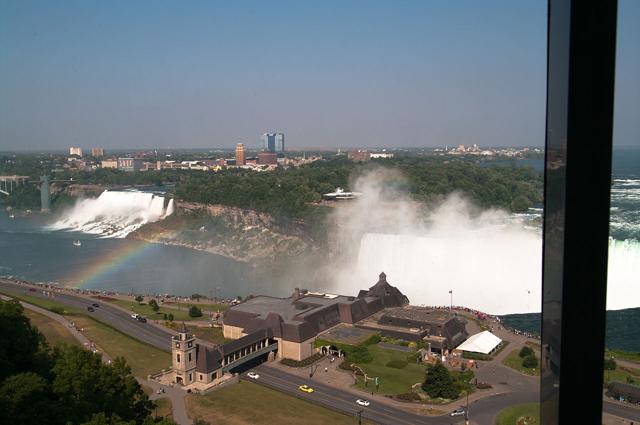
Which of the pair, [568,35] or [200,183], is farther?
[200,183]

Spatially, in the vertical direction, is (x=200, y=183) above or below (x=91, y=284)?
above

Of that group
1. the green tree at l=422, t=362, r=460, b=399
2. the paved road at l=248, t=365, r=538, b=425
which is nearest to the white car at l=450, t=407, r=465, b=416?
the paved road at l=248, t=365, r=538, b=425

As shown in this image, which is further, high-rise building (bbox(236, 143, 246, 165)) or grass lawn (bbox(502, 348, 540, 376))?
high-rise building (bbox(236, 143, 246, 165))

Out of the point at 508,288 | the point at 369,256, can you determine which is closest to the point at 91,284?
the point at 369,256

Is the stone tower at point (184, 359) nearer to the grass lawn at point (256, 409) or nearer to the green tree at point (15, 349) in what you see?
the grass lawn at point (256, 409)

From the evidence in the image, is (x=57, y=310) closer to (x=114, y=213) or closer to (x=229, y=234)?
(x=229, y=234)

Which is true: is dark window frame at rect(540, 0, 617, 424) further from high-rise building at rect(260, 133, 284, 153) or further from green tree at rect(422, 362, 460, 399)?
high-rise building at rect(260, 133, 284, 153)

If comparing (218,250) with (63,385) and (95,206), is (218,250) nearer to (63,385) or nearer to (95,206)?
(95,206)
